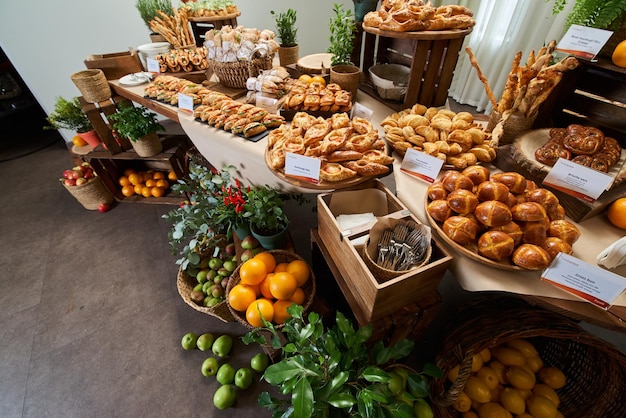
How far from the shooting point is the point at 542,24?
2.62m

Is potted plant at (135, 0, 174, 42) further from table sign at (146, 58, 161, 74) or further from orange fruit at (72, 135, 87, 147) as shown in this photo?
orange fruit at (72, 135, 87, 147)

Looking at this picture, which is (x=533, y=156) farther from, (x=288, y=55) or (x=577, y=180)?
(x=288, y=55)

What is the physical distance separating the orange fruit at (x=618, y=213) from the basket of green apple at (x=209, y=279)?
153cm

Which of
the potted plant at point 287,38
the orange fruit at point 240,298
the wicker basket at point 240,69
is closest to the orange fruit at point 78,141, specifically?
the wicker basket at point 240,69

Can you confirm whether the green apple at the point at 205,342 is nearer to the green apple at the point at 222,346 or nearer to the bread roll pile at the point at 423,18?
the green apple at the point at 222,346

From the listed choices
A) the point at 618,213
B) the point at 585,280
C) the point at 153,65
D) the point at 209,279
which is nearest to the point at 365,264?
the point at 585,280

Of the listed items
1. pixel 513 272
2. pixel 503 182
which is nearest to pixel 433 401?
pixel 513 272

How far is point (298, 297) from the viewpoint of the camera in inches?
47.4

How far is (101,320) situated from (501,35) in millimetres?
4424

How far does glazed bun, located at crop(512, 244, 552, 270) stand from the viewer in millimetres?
703

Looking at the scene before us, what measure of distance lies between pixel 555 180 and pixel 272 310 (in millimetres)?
1103

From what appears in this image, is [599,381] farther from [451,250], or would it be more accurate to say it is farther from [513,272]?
[451,250]

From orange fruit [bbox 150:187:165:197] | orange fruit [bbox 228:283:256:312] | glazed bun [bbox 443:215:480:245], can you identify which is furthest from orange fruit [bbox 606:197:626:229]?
orange fruit [bbox 150:187:165:197]

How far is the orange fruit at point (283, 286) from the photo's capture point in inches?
44.7
